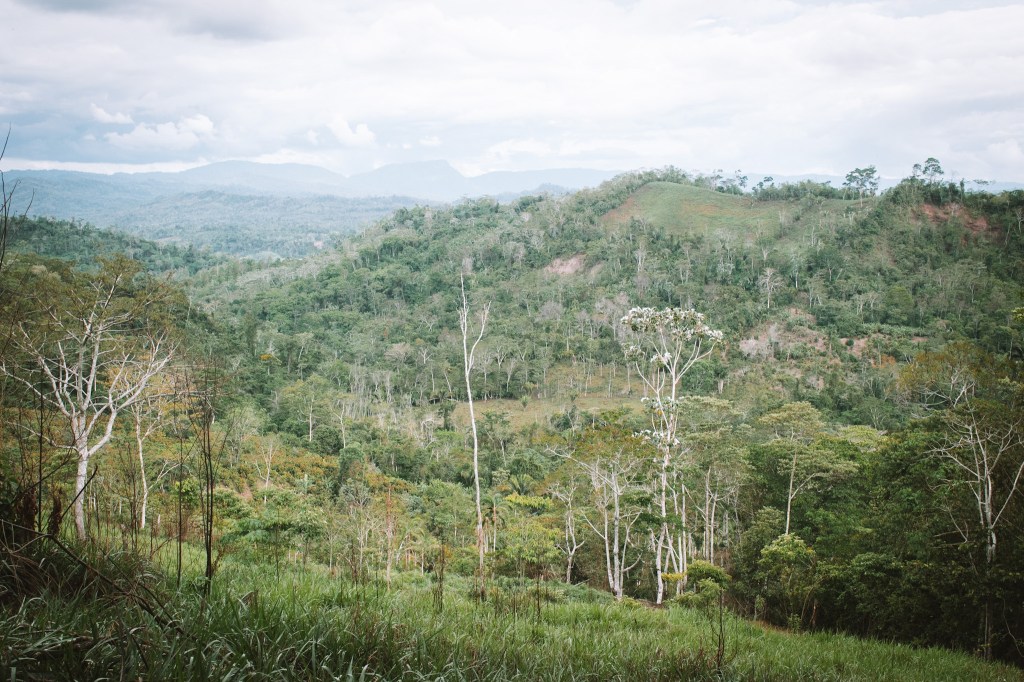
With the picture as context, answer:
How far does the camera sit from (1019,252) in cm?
5028

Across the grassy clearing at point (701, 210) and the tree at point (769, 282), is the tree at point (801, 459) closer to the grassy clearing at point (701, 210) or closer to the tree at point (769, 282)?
the tree at point (769, 282)

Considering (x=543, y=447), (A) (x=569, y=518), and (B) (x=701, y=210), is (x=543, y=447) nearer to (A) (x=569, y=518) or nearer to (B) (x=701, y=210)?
(A) (x=569, y=518)

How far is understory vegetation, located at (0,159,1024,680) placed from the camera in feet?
8.21

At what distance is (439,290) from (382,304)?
22.1 feet

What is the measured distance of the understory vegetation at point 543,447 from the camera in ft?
8.21

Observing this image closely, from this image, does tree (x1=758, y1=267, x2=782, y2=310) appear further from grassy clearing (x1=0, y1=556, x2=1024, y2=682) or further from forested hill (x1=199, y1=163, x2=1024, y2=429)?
grassy clearing (x1=0, y1=556, x2=1024, y2=682)

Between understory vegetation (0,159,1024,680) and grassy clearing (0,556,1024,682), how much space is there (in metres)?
0.02

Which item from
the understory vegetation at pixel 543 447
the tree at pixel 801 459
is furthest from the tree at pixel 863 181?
the tree at pixel 801 459

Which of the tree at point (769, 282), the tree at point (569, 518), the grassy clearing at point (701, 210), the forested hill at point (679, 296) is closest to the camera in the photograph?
the tree at point (569, 518)

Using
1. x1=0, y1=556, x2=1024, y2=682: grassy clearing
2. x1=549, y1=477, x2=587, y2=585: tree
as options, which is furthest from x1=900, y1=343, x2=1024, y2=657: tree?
x1=549, y1=477, x2=587, y2=585: tree

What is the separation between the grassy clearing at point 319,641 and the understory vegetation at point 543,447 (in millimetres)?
21

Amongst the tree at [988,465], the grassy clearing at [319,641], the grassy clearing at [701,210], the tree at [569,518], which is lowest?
the tree at [569,518]

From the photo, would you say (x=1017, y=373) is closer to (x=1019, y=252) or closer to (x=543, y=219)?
(x=1019, y=252)

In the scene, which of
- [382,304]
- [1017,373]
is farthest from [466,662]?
[382,304]
